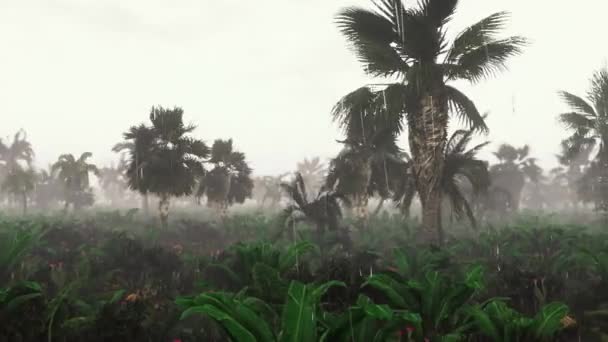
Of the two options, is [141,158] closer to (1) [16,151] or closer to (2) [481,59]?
(2) [481,59]

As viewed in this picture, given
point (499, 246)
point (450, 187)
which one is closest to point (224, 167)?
point (450, 187)

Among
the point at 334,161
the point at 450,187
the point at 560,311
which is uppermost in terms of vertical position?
the point at 334,161

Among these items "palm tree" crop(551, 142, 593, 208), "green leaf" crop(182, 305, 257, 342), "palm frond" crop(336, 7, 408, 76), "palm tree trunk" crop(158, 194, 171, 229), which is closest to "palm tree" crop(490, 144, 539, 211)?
"palm tree" crop(551, 142, 593, 208)

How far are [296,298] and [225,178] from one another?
45.8 feet

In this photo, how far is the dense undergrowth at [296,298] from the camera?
2.77 meters

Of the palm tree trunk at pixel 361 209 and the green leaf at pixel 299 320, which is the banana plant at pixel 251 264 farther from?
the palm tree trunk at pixel 361 209

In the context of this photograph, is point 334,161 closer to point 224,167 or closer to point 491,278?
point 224,167

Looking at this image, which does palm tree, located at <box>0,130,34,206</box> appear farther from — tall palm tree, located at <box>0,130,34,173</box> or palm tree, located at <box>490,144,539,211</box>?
palm tree, located at <box>490,144,539,211</box>

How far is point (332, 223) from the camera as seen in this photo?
10.4 m

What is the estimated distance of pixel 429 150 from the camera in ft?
25.0

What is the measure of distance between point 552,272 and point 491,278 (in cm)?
145

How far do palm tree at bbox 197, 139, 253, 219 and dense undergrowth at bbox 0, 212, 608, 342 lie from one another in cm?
→ 791

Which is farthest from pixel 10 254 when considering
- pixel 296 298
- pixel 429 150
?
pixel 429 150

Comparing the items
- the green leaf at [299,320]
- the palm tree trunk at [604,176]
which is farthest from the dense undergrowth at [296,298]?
the palm tree trunk at [604,176]
